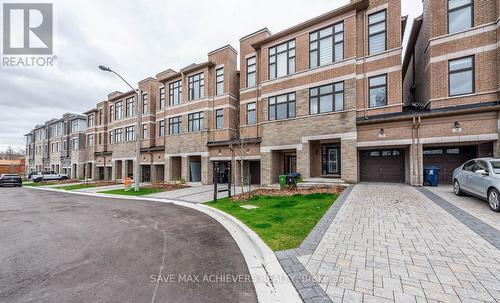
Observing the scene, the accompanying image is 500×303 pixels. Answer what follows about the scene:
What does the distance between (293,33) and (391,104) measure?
30.7ft

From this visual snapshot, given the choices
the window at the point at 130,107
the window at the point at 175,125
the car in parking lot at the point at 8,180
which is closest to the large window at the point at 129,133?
the window at the point at 130,107

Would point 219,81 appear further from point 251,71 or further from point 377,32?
point 377,32

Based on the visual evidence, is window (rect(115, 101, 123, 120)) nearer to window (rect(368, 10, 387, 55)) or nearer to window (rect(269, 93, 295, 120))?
window (rect(269, 93, 295, 120))

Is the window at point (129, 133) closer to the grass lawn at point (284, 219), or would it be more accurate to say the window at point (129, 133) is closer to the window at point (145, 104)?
the window at point (145, 104)

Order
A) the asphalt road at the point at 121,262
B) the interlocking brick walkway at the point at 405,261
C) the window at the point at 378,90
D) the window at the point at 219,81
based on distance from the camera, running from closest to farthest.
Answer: the interlocking brick walkway at the point at 405,261 < the asphalt road at the point at 121,262 < the window at the point at 378,90 < the window at the point at 219,81

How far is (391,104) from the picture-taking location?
13695 millimetres

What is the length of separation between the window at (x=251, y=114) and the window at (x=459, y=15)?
14231 mm

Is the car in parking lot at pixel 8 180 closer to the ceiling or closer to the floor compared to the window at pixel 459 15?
closer to the floor

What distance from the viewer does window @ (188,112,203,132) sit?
22297 millimetres

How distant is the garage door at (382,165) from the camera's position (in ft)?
49.5

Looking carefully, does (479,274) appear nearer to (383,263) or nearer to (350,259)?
(383,263)

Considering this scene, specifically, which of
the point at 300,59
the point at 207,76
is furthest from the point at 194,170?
the point at 300,59

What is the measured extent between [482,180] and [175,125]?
80.5 ft

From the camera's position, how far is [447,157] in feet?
46.4
